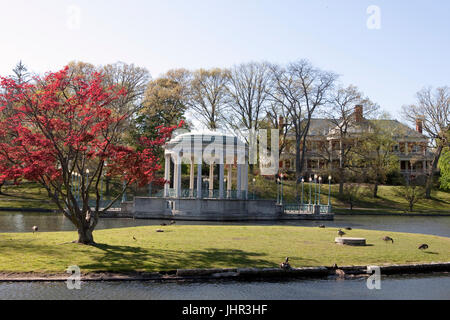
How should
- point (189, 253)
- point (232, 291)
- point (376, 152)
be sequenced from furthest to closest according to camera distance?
point (376, 152)
point (189, 253)
point (232, 291)

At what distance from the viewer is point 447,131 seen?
6831 centimetres

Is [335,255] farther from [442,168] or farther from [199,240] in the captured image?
[442,168]

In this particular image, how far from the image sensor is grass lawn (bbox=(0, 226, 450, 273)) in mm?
14770

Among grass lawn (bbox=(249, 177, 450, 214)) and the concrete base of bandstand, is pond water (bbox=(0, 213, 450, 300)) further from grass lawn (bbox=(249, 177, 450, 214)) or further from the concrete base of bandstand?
grass lawn (bbox=(249, 177, 450, 214))

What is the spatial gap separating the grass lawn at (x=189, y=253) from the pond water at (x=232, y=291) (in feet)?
4.66

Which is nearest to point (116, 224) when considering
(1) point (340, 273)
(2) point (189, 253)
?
(2) point (189, 253)

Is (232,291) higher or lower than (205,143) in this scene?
lower

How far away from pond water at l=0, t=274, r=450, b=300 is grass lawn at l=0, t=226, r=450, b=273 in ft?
4.66

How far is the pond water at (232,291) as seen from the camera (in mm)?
11750

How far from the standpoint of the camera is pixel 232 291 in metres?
12.5

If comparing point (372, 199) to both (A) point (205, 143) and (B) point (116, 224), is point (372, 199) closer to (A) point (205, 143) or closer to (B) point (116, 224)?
(A) point (205, 143)

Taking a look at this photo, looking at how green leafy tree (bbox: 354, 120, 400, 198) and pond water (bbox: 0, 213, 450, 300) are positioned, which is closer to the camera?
pond water (bbox: 0, 213, 450, 300)

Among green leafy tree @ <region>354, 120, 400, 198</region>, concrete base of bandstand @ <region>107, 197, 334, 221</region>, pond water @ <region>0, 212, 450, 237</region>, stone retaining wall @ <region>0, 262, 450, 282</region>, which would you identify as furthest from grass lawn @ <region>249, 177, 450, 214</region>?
stone retaining wall @ <region>0, 262, 450, 282</region>

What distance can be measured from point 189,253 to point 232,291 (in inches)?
199
